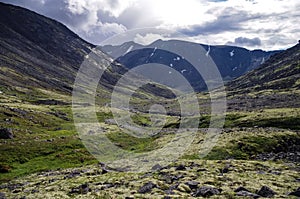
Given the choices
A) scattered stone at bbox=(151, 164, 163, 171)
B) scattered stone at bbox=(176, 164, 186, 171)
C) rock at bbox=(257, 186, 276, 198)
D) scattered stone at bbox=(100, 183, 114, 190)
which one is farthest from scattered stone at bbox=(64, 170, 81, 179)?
rock at bbox=(257, 186, 276, 198)

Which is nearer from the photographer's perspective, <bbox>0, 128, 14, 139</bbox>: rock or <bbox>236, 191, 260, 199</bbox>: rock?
<bbox>236, 191, 260, 199</bbox>: rock

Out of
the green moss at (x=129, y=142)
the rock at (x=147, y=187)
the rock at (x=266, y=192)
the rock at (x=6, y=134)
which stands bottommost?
the rock at (x=266, y=192)

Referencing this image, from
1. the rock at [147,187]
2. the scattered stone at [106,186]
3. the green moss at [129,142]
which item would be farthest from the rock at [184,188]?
the green moss at [129,142]

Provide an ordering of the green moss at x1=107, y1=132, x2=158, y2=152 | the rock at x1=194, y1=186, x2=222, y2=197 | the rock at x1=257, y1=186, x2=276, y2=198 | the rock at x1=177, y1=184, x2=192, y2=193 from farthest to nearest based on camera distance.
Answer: the green moss at x1=107, y1=132, x2=158, y2=152 → the rock at x1=177, y1=184, x2=192, y2=193 → the rock at x1=194, y1=186, x2=222, y2=197 → the rock at x1=257, y1=186, x2=276, y2=198

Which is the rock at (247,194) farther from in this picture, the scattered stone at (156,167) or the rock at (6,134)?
the rock at (6,134)

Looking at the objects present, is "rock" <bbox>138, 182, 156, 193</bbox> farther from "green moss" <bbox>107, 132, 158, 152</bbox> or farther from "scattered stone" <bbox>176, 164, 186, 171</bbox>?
"green moss" <bbox>107, 132, 158, 152</bbox>

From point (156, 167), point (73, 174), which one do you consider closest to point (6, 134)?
point (73, 174)

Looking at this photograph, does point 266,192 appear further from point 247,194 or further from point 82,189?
point 82,189

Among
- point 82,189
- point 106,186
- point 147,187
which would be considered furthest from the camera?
point 106,186

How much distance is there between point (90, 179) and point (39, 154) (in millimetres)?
31092

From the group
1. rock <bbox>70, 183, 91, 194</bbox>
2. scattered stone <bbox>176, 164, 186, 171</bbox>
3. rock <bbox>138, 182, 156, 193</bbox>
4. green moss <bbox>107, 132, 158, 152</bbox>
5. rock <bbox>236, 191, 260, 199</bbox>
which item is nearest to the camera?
rock <bbox>236, 191, 260, 199</bbox>

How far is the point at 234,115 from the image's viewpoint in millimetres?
145875

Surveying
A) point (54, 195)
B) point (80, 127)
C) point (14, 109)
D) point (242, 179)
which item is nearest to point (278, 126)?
point (242, 179)

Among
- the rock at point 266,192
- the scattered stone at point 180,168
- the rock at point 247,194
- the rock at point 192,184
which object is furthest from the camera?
the scattered stone at point 180,168
